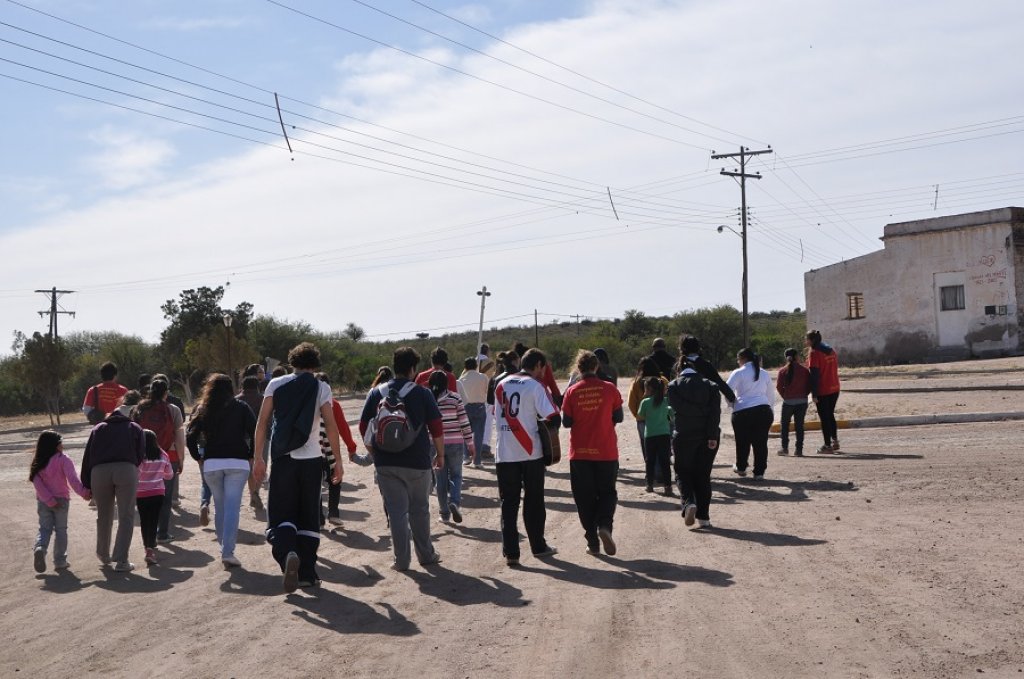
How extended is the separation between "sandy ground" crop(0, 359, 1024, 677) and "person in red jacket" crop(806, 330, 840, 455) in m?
3.77

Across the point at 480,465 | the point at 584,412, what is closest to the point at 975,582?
the point at 584,412

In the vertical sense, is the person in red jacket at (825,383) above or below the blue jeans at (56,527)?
above

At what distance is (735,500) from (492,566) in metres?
4.71

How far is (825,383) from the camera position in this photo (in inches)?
704

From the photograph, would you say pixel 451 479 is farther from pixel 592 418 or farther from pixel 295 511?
pixel 295 511

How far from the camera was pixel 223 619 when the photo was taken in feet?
26.7

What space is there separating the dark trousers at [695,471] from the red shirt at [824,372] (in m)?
6.74

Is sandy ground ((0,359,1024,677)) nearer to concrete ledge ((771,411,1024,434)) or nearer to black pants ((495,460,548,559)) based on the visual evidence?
black pants ((495,460,548,559))

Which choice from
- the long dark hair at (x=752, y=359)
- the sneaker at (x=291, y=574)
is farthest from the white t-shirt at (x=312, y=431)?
the long dark hair at (x=752, y=359)

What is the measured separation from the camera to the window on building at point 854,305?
5003 centimetres

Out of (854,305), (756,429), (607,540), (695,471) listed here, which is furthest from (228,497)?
(854,305)

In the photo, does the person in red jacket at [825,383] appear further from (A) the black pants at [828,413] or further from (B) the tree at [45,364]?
(B) the tree at [45,364]

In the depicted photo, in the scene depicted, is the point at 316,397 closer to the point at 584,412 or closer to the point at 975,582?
the point at 584,412

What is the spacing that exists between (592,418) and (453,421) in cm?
279
